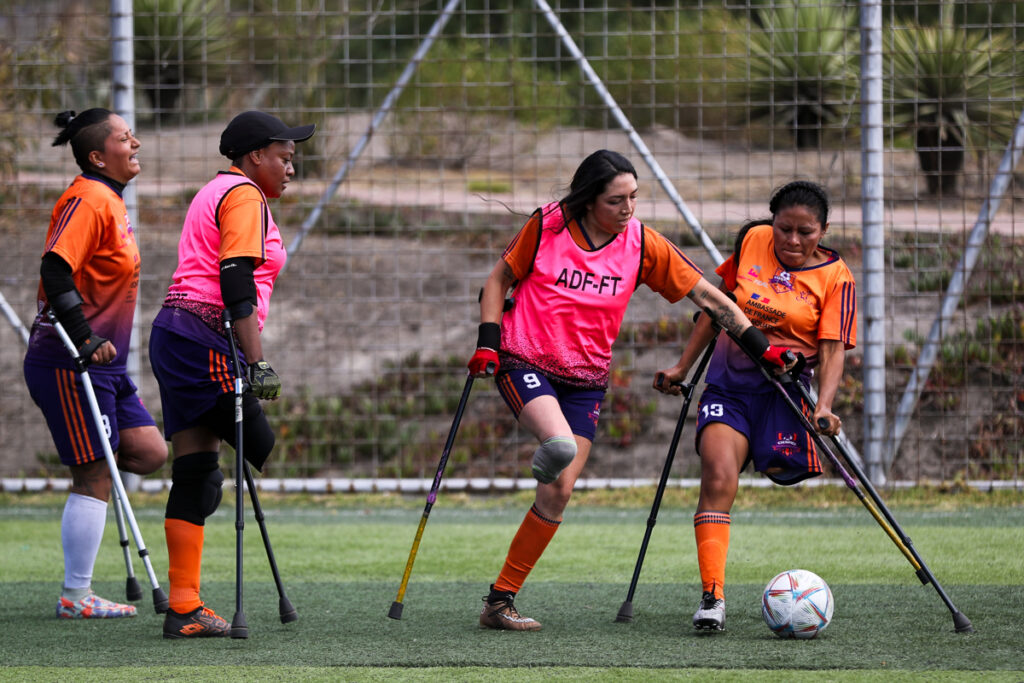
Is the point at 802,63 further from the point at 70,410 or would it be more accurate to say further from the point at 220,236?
the point at 70,410

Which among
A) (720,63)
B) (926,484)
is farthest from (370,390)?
(926,484)

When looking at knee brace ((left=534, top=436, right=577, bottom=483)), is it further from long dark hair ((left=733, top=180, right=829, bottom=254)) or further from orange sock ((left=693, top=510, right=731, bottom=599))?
long dark hair ((left=733, top=180, right=829, bottom=254))

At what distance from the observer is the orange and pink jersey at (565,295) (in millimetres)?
4738

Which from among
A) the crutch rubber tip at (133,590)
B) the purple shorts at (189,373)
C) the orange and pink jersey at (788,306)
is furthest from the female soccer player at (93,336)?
the orange and pink jersey at (788,306)

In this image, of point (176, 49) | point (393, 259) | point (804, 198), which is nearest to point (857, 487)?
point (804, 198)

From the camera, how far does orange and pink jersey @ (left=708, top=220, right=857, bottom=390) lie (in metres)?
4.87

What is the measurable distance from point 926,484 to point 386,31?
901cm

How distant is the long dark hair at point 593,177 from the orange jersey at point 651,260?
0.27 ft

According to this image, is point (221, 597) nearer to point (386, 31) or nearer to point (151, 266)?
point (151, 266)

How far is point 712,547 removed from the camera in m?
4.65

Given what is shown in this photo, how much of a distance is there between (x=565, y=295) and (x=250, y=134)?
4.54 feet

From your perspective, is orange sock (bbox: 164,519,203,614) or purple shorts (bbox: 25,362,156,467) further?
purple shorts (bbox: 25,362,156,467)

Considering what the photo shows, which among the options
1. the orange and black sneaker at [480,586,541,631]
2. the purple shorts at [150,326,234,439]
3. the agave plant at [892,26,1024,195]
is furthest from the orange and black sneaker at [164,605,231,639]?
the agave plant at [892,26,1024,195]

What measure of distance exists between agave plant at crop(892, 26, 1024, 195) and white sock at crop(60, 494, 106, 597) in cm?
606
